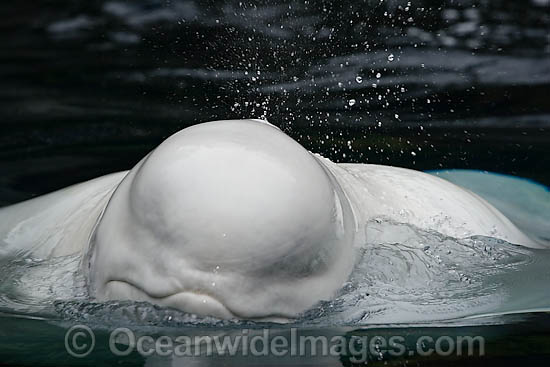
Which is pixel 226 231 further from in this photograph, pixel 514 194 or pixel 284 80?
pixel 284 80

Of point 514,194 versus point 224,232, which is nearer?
point 224,232

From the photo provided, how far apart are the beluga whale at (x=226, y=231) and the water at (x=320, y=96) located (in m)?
0.28

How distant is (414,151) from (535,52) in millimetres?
1746

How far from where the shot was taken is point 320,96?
562cm

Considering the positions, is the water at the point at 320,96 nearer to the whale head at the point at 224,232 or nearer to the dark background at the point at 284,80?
the dark background at the point at 284,80

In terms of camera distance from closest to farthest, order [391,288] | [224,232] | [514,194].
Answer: [224,232] < [391,288] < [514,194]

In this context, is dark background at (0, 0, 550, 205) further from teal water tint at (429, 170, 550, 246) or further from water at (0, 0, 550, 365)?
teal water tint at (429, 170, 550, 246)

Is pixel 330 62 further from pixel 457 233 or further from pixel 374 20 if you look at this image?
pixel 457 233

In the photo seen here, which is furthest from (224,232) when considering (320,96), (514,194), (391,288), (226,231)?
(320,96)

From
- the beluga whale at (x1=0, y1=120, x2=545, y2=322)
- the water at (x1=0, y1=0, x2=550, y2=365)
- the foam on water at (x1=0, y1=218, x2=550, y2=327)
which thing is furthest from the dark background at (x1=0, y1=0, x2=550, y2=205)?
the beluga whale at (x1=0, y1=120, x2=545, y2=322)

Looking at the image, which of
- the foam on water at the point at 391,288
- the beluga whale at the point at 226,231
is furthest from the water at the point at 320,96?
the beluga whale at the point at 226,231

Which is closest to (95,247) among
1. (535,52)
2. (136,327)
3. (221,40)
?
(136,327)

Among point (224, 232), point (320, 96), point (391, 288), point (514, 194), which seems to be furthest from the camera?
point (320, 96)

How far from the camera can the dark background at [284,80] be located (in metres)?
5.05
